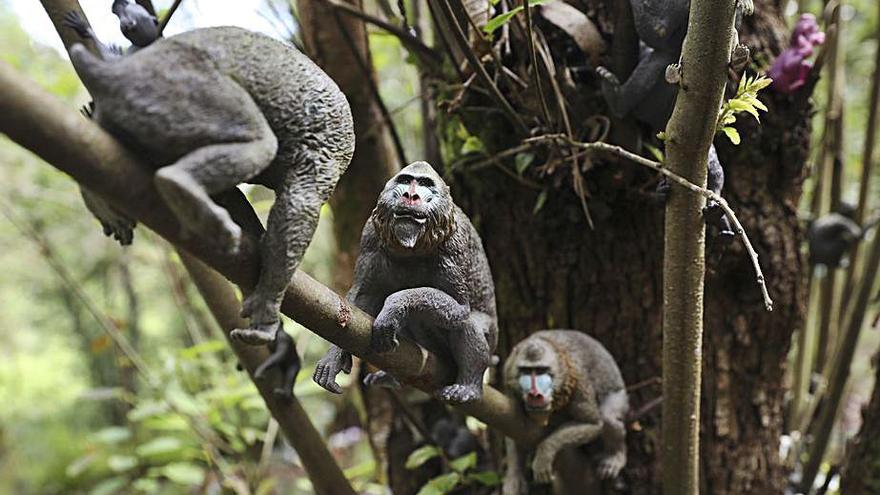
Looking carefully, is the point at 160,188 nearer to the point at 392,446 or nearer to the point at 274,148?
the point at 274,148

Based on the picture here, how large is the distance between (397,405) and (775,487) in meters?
0.75

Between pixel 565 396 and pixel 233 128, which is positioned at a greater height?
pixel 233 128

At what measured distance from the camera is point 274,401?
111cm

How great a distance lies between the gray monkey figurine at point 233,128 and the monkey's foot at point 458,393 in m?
0.35

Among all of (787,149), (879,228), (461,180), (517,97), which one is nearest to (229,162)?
(517,97)

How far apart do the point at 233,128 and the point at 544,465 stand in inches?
30.5

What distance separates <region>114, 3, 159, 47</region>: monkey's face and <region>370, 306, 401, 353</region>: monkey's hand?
0.36 metres

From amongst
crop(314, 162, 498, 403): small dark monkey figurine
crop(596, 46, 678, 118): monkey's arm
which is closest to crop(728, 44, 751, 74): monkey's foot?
crop(596, 46, 678, 118): monkey's arm

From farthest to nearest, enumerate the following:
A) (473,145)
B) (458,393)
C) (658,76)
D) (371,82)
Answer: (371,82), (473,145), (658,76), (458,393)

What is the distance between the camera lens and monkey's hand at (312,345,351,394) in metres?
0.82

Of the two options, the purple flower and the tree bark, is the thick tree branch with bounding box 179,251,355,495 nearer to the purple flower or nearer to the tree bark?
the tree bark

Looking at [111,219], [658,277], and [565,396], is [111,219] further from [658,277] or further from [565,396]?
[658,277]

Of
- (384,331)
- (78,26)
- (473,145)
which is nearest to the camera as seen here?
(78,26)

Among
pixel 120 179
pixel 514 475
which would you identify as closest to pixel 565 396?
pixel 514 475
